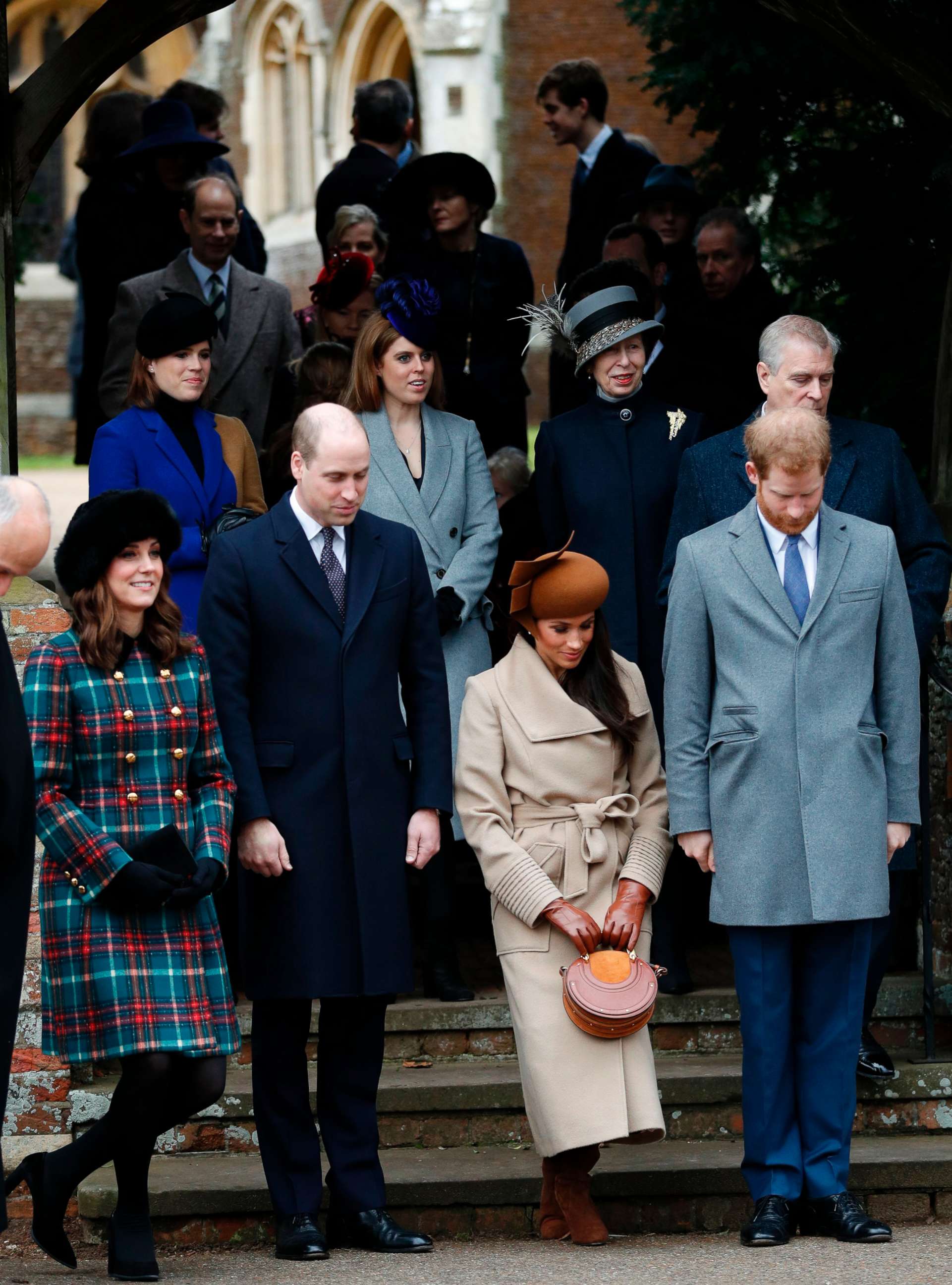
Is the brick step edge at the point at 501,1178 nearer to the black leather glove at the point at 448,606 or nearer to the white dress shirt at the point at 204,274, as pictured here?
the black leather glove at the point at 448,606

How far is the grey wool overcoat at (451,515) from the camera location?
645 centimetres

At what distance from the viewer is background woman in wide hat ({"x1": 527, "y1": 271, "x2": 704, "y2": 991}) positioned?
21.1ft

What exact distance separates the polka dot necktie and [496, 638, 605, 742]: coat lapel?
17.7 inches

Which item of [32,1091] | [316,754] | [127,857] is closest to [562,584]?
[316,754]

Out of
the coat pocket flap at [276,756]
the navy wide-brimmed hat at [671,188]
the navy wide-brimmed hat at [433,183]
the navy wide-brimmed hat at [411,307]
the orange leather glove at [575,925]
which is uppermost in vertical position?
the navy wide-brimmed hat at [671,188]

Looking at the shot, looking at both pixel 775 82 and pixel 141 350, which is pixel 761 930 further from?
pixel 775 82

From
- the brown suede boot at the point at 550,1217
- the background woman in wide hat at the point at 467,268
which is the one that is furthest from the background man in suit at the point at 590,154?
the brown suede boot at the point at 550,1217

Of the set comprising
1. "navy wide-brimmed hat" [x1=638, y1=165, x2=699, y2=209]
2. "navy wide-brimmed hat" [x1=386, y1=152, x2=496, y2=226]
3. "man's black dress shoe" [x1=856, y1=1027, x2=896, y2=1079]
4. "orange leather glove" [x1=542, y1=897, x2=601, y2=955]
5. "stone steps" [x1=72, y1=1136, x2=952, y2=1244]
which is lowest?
"stone steps" [x1=72, y1=1136, x2=952, y2=1244]

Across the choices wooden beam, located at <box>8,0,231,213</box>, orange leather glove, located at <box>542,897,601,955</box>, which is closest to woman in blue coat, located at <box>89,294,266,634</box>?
wooden beam, located at <box>8,0,231,213</box>

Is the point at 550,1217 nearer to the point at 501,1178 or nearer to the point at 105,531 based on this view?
the point at 501,1178

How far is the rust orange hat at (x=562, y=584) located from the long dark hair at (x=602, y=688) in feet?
0.40

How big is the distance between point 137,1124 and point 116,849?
645 millimetres

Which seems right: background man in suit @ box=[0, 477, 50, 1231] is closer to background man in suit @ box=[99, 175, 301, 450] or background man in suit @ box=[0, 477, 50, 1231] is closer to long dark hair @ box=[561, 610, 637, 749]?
long dark hair @ box=[561, 610, 637, 749]

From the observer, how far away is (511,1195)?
18.5 ft
